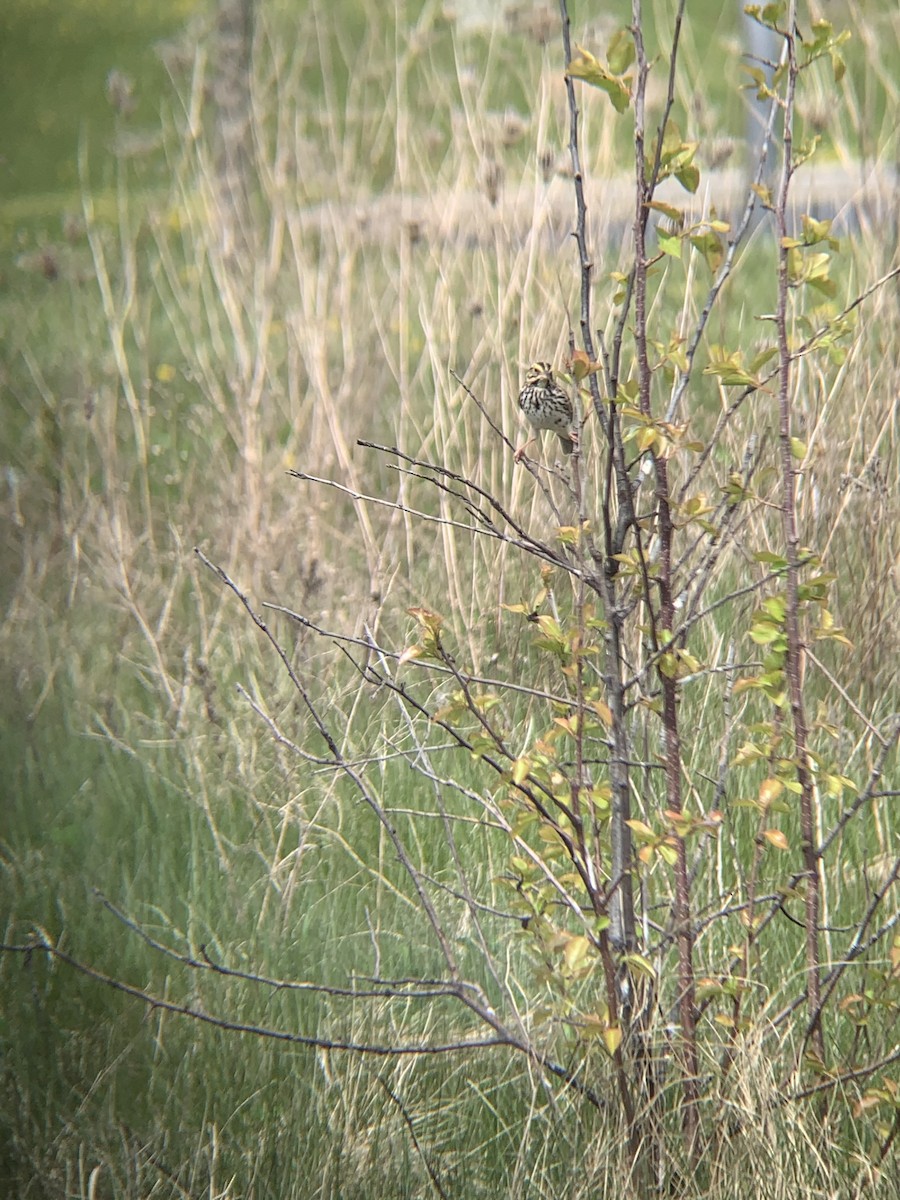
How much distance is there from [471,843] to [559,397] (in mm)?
1008

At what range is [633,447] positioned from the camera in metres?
3.46

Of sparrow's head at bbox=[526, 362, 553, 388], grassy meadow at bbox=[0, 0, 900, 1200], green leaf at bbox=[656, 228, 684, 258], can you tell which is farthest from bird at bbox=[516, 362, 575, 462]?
green leaf at bbox=[656, 228, 684, 258]

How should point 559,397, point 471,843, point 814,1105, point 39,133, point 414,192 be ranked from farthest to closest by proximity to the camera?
point 39,133, point 414,192, point 471,843, point 559,397, point 814,1105

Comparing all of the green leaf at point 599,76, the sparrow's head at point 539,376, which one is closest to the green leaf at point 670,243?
the green leaf at point 599,76

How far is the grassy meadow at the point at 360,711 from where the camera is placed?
6.69 feet

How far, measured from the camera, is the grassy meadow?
2039 millimetres

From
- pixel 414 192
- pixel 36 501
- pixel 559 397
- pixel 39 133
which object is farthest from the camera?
pixel 39 133

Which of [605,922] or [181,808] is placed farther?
[181,808]

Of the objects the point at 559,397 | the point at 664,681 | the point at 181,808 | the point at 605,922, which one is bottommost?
the point at 181,808

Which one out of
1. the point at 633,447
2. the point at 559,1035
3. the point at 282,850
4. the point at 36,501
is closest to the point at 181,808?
the point at 282,850

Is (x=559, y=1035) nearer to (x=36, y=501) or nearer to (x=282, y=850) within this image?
(x=282, y=850)

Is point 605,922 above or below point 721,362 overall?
below

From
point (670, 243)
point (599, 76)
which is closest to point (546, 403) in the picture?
point (670, 243)

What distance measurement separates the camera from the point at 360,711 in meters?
3.21
